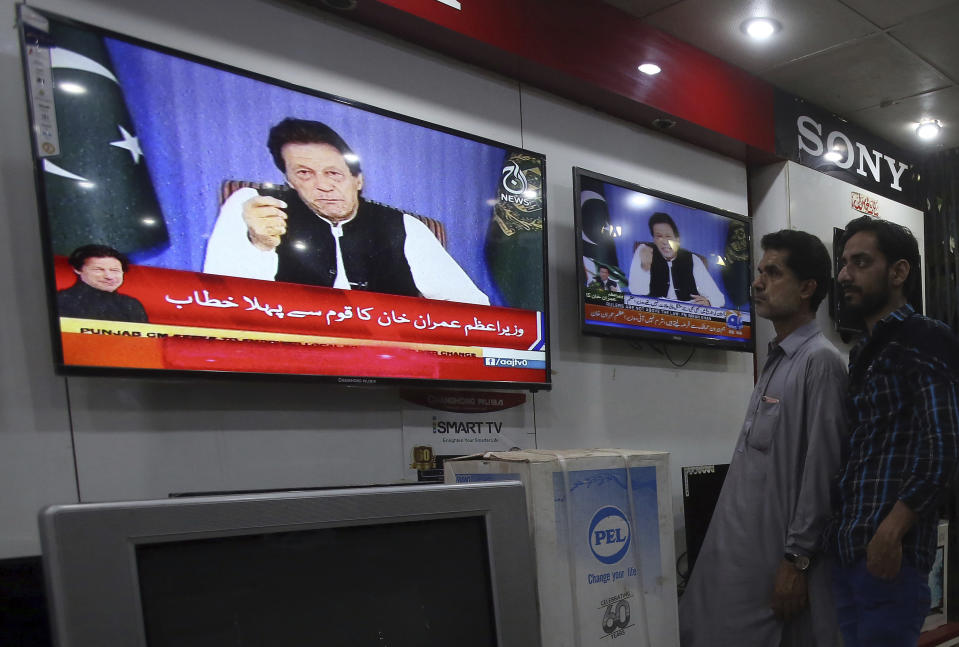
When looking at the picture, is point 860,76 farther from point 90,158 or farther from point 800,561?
point 90,158

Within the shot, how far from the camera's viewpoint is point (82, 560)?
653mm

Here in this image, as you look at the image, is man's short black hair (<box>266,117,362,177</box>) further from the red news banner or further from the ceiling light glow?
the ceiling light glow

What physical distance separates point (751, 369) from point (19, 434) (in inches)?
123

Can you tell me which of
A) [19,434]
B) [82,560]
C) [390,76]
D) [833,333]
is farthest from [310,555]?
[833,333]

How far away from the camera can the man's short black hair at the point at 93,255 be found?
173cm

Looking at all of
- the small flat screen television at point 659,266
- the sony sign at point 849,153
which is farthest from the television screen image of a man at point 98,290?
the sony sign at point 849,153

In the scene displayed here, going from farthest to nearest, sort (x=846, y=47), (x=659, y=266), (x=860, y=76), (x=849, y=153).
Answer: (x=849, y=153), (x=860, y=76), (x=846, y=47), (x=659, y=266)

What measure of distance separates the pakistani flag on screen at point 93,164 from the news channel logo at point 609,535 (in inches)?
45.6

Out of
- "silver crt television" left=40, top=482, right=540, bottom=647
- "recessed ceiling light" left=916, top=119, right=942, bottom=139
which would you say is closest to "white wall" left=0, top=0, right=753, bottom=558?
"silver crt television" left=40, top=482, right=540, bottom=647

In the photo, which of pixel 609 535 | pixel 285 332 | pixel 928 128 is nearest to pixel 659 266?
pixel 285 332

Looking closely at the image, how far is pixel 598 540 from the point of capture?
5.08ft

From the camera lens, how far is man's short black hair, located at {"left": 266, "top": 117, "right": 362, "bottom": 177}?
2129mm

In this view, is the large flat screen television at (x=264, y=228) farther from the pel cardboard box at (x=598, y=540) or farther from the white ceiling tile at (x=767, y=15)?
the white ceiling tile at (x=767, y=15)

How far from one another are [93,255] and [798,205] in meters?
3.32
